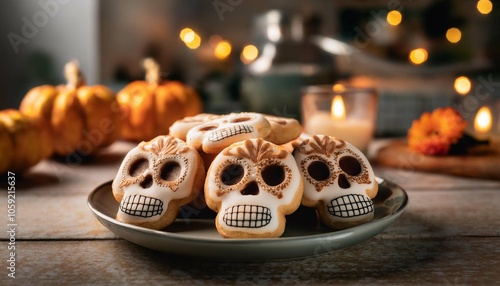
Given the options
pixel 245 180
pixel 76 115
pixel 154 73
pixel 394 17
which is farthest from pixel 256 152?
pixel 394 17

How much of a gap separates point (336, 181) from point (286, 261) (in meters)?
0.13

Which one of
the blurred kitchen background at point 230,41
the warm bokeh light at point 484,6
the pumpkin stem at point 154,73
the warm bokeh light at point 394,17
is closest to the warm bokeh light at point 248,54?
the blurred kitchen background at point 230,41

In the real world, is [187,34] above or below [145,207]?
above

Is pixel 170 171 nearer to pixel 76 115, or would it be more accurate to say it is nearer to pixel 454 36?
pixel 76 115

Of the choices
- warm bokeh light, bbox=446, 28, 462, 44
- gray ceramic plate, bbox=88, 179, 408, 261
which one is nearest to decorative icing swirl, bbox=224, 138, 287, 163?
gray ceramic plate, bbox=88, 179, 408, 261

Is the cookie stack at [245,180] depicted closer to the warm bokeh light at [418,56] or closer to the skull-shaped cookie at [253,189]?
the skull-shaped cookie at [253,189]

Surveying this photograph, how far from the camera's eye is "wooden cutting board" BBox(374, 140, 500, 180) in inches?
43.0

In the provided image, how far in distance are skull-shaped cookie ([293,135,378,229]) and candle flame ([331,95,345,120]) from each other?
0.62m

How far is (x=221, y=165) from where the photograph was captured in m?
0.62

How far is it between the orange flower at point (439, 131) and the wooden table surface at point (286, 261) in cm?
25

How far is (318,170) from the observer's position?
0.68 metres

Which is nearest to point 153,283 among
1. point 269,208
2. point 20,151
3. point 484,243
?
point 269,208

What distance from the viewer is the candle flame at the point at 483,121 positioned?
1.30 meters

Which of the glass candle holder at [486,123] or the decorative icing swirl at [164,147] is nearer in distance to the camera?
the decorative icing swirl at [164,147]
